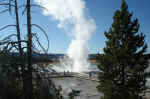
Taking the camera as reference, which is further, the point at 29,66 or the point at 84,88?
the point at 84,88

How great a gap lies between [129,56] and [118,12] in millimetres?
3218

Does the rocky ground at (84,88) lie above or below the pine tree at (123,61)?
below

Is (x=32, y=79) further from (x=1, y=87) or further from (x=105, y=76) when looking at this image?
(x=105, y=76)

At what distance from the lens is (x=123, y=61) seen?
9391 millimetres

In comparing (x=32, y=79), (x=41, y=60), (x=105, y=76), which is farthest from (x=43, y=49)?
(x=105, y=76)

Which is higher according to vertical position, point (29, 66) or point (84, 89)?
point (29, 66)

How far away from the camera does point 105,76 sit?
32.4 ft

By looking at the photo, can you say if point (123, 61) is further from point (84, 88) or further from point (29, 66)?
point (84, 88)

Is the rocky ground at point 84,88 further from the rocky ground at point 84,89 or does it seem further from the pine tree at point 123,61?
the pine tree at point 123,61

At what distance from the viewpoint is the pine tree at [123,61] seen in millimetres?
9133

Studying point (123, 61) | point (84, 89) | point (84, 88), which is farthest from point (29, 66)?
point (84, 88)

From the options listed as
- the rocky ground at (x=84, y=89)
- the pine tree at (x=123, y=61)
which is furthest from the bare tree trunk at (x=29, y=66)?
the rocky ground at (x=84, y=89)

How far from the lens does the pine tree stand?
9133 mm

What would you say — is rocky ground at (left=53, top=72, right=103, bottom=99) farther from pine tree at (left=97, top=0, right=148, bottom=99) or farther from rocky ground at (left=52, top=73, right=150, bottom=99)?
pine tree at (left=97, top=0, right=148, bottom=99)
